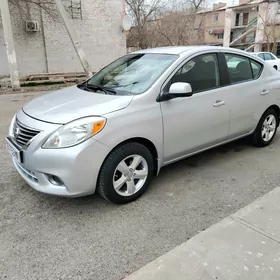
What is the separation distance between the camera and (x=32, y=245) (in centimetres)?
242

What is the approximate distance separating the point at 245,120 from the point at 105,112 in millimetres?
2225

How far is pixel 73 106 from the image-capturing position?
2951 mm

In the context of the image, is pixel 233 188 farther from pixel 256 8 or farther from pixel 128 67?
pixel 256 8

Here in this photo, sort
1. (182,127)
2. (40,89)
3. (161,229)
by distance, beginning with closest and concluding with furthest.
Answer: (161,229) → (182,127) → (40,89)

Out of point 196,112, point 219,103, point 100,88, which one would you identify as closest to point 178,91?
point 196,112

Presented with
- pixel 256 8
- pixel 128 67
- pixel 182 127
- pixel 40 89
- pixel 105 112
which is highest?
pixel 256 8

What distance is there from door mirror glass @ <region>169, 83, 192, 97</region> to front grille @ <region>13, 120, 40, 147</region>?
1.41 m

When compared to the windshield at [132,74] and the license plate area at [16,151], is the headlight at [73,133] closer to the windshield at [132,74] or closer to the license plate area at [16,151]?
the license plate area at [16,151]

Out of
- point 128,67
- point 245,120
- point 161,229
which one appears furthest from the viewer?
point 245,120

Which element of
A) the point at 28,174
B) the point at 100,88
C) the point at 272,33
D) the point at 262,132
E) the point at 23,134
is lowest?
Answer: the point at 262,132

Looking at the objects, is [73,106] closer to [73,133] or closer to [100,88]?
[73,133]

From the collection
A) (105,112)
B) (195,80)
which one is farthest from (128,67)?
(105,112)

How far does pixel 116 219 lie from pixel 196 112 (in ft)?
5.04

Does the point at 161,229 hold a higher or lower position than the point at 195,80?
lower
